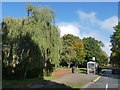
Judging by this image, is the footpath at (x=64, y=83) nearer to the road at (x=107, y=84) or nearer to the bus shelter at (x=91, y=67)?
the road at (x=107, y=84)

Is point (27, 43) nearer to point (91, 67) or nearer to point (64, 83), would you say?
point (64, 83)

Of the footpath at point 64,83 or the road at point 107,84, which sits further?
the road at point 107,84

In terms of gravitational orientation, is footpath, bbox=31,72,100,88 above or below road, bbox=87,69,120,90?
above

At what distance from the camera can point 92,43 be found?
13838 cm

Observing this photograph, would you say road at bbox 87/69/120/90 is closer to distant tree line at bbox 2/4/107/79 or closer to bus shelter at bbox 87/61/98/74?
distant tree line at bbox 2/4/107/79

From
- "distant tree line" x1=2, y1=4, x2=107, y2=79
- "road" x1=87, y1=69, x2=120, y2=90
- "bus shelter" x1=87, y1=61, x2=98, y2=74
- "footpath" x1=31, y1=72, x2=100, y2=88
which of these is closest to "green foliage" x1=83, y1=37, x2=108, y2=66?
"bus shelter" x1=87, y1=61, x2=98, y2=74

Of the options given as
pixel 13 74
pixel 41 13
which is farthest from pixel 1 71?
pixel 41 13

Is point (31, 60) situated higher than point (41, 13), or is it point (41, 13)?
point (41, 13)

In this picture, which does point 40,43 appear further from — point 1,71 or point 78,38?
point 78,38

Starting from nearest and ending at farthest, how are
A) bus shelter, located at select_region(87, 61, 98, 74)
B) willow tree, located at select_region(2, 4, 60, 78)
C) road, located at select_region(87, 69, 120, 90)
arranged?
1. road, located at select_region(87, 69, 120, 90)
2. willow tree, located at select_region(2, 4, 60, 78)
3. bus shelter, located at select_region(87, 61, 98, 74)

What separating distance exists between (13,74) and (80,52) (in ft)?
233

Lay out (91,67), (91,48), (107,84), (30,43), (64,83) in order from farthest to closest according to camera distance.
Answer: (91,48), (91,67), (30,43), (107,84), (64,83)

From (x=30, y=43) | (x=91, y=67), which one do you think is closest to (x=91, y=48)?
(x=91, y=67)

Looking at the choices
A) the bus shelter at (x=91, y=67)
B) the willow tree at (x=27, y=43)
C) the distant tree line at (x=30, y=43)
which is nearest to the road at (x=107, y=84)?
the distant tree line at (x=30, y=43)
